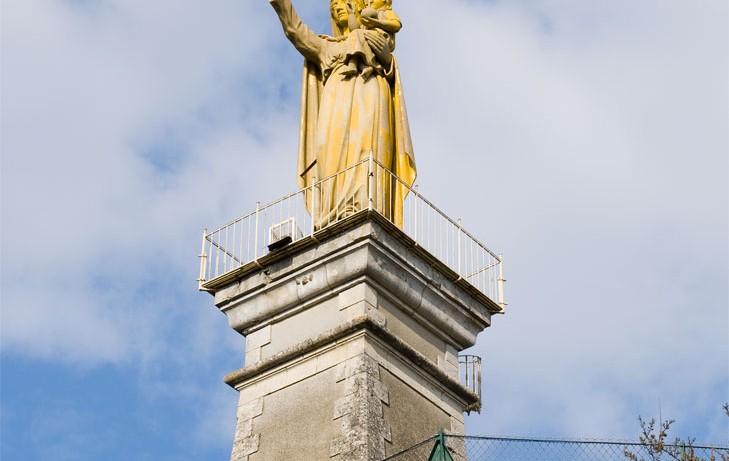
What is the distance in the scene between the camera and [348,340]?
2122 cm

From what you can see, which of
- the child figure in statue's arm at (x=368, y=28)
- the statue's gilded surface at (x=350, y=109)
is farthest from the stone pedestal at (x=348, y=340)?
the child figure in statue's arm at (x=368, y=28)

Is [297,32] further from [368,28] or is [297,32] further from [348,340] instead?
[348,340]

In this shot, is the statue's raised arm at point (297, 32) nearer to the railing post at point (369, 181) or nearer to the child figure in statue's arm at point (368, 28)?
the child figure in statue's arm at point (368, 28)

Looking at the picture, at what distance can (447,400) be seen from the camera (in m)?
22.1

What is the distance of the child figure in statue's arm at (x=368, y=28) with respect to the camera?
2411 cm

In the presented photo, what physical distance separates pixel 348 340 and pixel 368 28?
515 centimetres

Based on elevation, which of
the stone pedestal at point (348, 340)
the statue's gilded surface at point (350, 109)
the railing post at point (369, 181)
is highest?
the statue's gilded surface at point (350, 109)

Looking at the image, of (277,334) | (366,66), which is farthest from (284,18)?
(277,334)

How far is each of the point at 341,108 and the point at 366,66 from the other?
0.77m

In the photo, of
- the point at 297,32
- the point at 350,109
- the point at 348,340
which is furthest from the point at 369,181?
the point at 297,32

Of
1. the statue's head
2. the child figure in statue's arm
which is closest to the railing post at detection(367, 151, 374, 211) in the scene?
the child figure in statue's arm

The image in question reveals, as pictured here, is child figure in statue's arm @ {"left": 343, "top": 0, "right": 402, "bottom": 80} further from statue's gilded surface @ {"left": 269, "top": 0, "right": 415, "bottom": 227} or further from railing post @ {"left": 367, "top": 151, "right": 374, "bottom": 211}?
railing post @ {"left": 367, "top": 151, "right": 374, "bottom": 211}

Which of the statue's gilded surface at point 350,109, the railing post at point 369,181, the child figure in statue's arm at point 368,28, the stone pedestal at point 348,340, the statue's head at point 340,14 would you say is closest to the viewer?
the stone pedestal at point 348,340

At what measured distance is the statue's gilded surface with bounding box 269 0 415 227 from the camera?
2294cm
